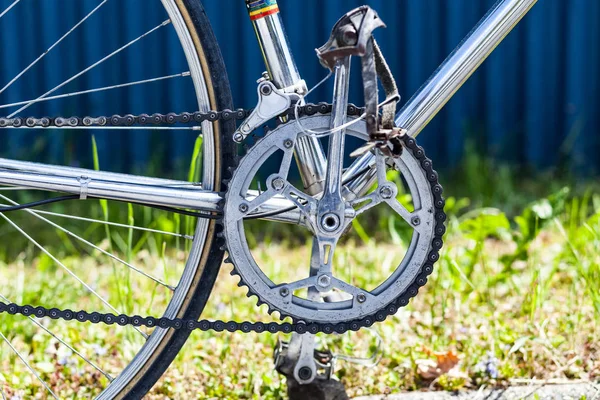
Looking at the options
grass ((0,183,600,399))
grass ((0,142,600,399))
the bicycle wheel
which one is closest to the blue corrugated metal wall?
the bicycle wheel

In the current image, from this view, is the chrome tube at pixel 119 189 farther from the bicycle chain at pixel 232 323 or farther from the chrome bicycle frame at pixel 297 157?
the bicycle chain at pixel 232 323

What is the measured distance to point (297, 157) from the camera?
85.2 inches

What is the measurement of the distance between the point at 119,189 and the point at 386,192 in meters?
0.64

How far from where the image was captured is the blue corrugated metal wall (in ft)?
15.8

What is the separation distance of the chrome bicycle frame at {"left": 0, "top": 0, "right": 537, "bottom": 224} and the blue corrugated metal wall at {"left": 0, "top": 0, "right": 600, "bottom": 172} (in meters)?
2.65

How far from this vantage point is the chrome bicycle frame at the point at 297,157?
2092 millimetres

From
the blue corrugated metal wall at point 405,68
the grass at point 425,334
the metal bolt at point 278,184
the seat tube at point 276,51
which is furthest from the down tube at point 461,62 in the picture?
the blue corrugated metal wall at point 405,68

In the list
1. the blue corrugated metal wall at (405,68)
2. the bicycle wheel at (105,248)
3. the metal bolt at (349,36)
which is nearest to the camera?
the metal bolt at (349,36)

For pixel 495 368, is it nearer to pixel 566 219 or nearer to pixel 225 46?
pixel 566 219

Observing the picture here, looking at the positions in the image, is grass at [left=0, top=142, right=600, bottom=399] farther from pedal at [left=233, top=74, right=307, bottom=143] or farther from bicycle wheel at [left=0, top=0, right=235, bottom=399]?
pedal at [left=233, top=74, right=307, bottom=143]

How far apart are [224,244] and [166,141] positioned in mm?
2936

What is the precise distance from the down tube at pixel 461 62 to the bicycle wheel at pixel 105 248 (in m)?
0.46

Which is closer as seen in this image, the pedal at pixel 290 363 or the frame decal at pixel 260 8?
the frame decal at pixel 260 8

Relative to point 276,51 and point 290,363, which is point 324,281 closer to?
point 290,363
